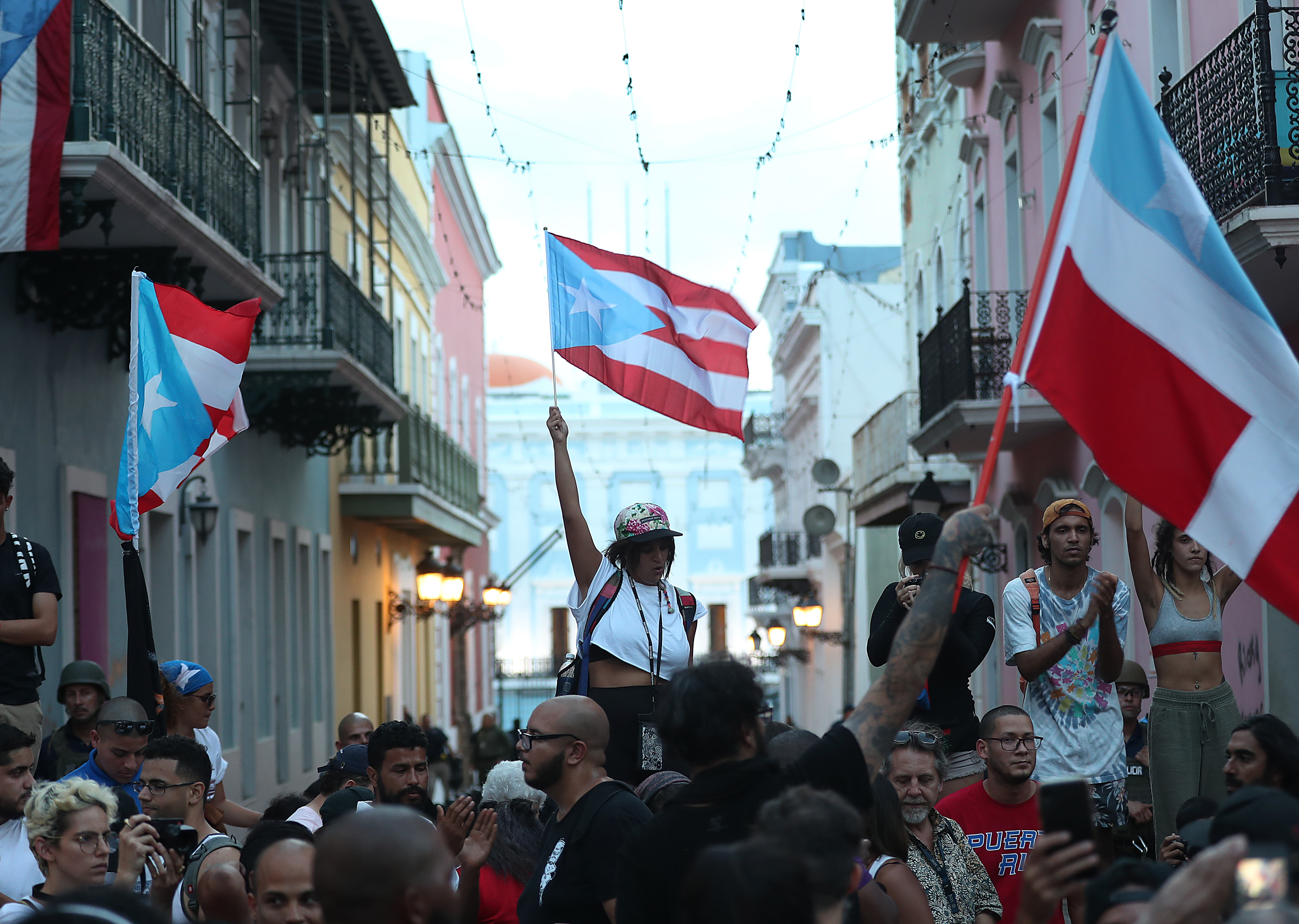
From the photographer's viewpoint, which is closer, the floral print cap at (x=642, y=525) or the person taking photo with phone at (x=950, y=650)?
the person taking photo with phone at (x=950, y=650)

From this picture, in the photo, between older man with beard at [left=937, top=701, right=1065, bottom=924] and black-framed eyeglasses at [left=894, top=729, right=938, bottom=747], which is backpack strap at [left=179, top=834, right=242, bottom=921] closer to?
black-framed eyeglasses at [left=894, top=729, right=938, bottom=747]

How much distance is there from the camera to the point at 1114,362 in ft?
16.5

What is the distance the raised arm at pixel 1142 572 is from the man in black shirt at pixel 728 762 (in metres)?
3.27

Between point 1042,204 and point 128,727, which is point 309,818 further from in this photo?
point 1042,204

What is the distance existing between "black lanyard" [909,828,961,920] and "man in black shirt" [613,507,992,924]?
61.0 inches

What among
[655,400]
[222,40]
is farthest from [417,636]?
[655,400]

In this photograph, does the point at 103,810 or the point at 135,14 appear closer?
the point at 103,810

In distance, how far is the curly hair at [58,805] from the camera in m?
5.52

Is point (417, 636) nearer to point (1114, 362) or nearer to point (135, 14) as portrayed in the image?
point (135, 14)

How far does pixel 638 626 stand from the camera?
23.6 ft

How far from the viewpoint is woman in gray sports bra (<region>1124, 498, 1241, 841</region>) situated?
24.4ft

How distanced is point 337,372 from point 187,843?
1303 cm

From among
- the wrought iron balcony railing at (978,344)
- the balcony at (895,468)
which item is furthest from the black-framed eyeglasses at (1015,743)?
→ the balcony at (895,468)

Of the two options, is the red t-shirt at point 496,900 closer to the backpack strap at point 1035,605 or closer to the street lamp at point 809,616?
the backpack strap at point 1035,605
